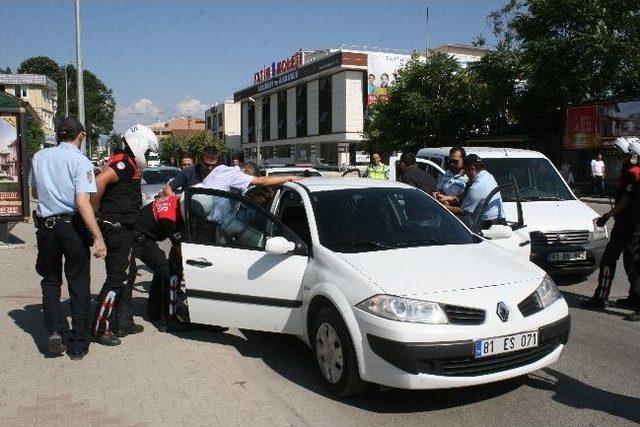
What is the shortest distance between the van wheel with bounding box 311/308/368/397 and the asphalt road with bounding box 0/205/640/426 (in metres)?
0.14

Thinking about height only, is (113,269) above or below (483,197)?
below

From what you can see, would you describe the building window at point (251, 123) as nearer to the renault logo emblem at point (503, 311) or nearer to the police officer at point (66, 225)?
the police officer at point (66, 225)

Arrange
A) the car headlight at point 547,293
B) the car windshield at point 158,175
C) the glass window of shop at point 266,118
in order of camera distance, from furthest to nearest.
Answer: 1. the glass window of shop at point 266,118
2. the car windshield at point 158,175
3. the car headlight at point 547,293

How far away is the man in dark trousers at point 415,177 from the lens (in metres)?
9.02

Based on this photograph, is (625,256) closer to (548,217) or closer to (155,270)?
(548,217)

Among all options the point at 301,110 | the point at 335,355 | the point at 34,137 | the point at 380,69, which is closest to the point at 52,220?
the point at 335,355

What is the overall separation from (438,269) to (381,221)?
3.13 feet

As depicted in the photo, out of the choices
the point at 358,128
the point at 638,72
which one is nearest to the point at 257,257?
the point at 638,72

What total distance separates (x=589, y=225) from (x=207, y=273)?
522 centimetres

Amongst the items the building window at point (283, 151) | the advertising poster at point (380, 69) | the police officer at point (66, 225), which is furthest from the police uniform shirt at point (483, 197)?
the building window at point (283, 151)

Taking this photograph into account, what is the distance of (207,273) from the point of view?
16.5 ft

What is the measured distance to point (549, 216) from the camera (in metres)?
7.97

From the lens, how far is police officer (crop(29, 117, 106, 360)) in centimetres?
490

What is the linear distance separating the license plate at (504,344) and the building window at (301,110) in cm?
7228
